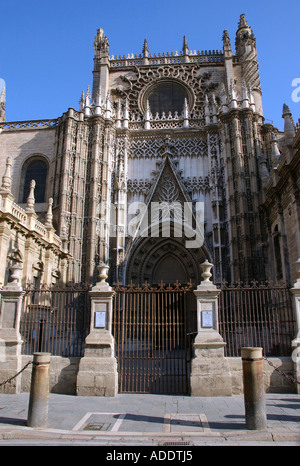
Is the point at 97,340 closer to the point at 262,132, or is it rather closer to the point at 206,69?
the point at 262,132

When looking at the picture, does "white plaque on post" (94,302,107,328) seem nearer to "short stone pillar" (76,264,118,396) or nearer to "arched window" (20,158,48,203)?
"short stone pillar" (76,264,118,396)

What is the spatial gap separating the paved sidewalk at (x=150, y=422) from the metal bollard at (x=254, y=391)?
162 mm

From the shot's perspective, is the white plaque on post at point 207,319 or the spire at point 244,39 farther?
the spire at point 244,39

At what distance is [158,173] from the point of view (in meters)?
23.6

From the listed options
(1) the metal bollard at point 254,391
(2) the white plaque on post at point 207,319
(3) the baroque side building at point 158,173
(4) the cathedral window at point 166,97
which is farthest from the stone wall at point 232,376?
(4) the cathedral window at point 166,97

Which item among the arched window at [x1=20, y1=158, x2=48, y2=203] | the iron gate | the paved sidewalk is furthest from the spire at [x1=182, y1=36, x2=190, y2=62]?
the paved sidewalk

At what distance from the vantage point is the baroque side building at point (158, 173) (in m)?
20.4

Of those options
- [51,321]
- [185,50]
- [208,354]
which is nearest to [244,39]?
[185,50]

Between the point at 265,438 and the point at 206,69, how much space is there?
87.3 ft

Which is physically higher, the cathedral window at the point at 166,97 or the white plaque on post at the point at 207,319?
the cathedral window at the point at 166,97

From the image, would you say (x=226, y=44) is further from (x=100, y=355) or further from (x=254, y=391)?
(x=254, y=391)

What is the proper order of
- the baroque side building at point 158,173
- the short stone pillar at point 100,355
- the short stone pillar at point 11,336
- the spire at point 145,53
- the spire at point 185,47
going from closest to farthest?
1. the short stone pillar at point 100,355
2. the short stone pillar at point 11,336
3. the baroque side building at point 158,173
4. the spire at point 145,53
5. the spire at point 185,47

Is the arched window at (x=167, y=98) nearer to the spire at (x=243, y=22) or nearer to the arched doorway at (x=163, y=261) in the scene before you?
the spire at (x=243, y=22)
